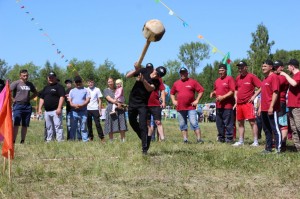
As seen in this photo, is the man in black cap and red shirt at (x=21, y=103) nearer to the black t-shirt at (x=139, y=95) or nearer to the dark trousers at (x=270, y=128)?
the black t-shirt at (x=139, y=95)

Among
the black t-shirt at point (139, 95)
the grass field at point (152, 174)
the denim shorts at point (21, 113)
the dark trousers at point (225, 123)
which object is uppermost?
the black t-shirt at point (139, 95)

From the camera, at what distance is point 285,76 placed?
896 cm

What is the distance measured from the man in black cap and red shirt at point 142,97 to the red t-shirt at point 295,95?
247 cm

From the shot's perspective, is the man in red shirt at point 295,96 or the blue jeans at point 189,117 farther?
the blue jeans at point 189,117

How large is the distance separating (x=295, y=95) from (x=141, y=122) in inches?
117

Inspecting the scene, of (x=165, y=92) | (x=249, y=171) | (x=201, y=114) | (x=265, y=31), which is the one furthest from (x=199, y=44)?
(x=249, y=171)

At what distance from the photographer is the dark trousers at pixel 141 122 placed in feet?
28.6

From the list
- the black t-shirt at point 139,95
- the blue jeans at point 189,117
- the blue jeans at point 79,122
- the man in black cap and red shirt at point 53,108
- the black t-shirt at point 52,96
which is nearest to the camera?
the black t-shirt at point 139,95

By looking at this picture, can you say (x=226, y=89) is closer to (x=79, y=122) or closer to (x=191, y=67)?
(x=79, y=122)

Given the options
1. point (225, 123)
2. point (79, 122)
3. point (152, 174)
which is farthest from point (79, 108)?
point (152, 174)

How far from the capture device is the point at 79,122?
44.8 ft

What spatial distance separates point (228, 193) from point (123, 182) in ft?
4.63

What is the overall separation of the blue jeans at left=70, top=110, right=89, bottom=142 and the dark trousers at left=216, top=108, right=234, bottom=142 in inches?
150

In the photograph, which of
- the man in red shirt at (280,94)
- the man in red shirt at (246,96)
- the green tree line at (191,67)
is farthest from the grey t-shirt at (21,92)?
the green tree line at (191,67)
